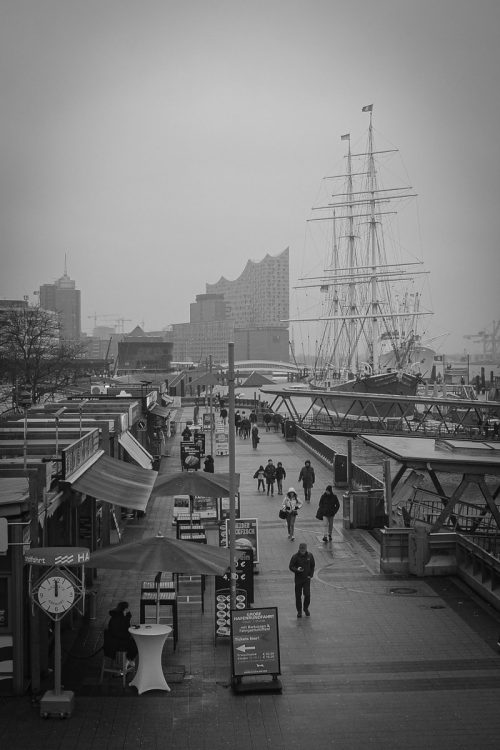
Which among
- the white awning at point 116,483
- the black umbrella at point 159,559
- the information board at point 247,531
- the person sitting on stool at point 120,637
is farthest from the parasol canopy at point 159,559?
the information board at point 247,531

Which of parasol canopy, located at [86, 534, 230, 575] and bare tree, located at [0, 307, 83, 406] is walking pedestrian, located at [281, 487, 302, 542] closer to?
parasol canopy, located at [86, 534, 230, 575]

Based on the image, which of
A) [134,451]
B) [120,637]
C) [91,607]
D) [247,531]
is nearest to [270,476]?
[134,451]

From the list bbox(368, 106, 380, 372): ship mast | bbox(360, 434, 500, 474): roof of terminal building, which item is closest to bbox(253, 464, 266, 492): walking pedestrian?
bbox(360, 434, 500, 474): roof of terminal building

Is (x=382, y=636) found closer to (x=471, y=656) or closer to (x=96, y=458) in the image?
(x=471, y=656)

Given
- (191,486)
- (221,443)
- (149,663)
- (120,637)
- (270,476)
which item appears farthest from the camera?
(221,443)

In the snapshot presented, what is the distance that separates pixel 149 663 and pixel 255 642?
5.04ft

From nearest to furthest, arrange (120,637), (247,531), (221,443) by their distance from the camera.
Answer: (120,637) → (247,531) → (221,443)

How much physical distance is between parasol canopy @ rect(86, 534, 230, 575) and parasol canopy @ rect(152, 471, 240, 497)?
21.2ft

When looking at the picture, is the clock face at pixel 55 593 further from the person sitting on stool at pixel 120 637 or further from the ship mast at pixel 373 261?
the ship mast at pixel 373 261

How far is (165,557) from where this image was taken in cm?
1344

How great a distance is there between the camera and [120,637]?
42.0 ft

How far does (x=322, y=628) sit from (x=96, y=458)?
630 cm

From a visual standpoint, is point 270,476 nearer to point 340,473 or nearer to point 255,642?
point 340,473

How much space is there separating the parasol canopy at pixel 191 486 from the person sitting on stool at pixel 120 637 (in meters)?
7.39
